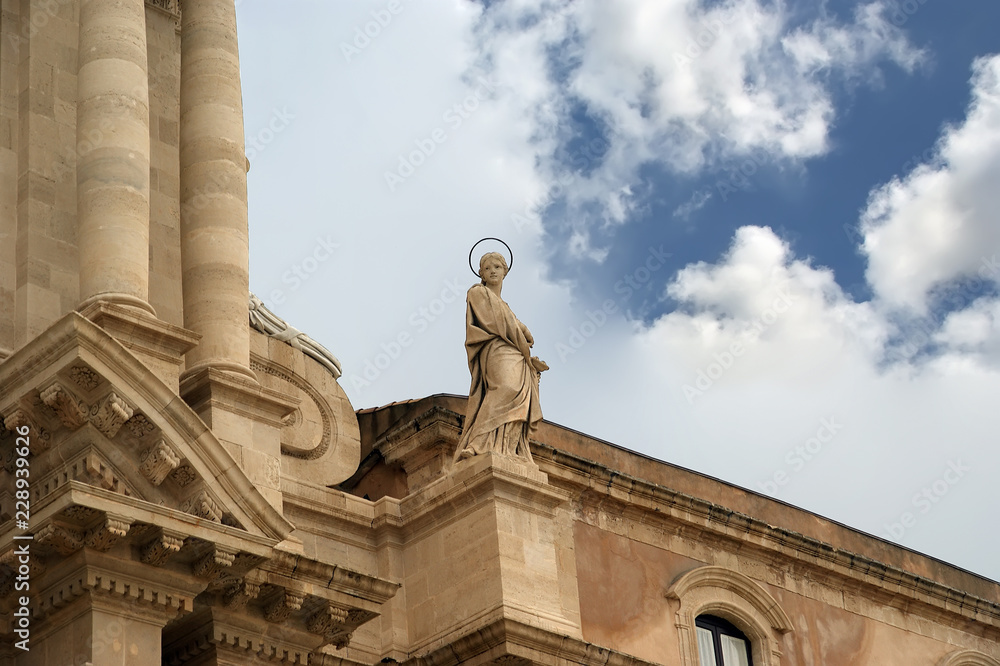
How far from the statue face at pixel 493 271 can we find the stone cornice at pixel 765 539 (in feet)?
6.62

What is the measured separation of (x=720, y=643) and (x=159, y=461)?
989 cm

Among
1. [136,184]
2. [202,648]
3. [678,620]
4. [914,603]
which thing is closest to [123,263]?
[136,184]

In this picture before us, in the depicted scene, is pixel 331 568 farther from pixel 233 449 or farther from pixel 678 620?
pixel 678 620

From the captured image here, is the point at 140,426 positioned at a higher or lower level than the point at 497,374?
lower

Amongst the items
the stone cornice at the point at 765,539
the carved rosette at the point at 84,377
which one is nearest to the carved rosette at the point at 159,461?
the carved rosette at the point at 84,377

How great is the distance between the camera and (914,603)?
27.0 metres

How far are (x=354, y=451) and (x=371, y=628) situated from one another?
243 cm

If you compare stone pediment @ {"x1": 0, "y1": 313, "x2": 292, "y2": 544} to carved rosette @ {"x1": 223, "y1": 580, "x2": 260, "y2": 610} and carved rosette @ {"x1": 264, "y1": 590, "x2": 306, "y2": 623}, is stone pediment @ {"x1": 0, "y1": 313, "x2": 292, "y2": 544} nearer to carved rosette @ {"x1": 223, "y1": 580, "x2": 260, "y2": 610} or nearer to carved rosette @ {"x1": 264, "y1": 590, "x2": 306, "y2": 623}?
carved rosette @ {"x1": 223, "y1": 580, "x2": 260, "y2": 610}

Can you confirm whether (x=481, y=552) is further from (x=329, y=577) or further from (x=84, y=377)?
(x=84, y=377)

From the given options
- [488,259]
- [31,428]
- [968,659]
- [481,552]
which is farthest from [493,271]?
[968,659]

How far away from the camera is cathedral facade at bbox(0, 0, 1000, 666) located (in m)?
16.2

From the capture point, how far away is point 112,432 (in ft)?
53.4

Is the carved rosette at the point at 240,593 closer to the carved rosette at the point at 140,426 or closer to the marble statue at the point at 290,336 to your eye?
the carved rosette at the point at 140,426

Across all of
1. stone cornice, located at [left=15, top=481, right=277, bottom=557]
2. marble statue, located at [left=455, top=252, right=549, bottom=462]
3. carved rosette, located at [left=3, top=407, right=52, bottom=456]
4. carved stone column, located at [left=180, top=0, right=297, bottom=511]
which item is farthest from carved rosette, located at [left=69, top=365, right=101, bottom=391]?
→ marble statue, located at [left=455, top=252, right=549, bottom=462]
